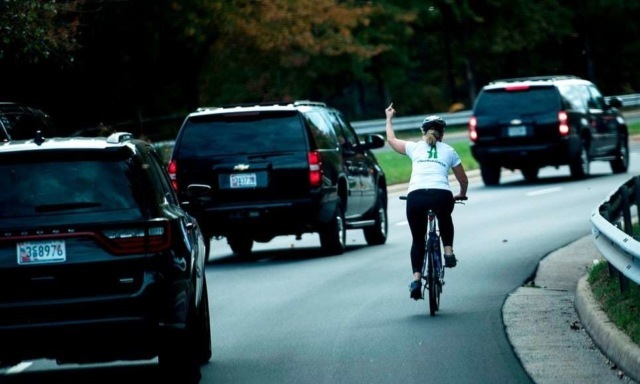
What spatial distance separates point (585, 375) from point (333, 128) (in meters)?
11.1

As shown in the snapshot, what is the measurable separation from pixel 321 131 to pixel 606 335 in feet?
31.5

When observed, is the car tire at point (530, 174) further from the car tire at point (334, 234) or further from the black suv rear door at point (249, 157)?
the black suv rear door at point (249, 157)

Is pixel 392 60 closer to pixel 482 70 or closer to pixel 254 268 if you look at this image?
pixel 482 70

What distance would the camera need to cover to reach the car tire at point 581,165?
107 ft

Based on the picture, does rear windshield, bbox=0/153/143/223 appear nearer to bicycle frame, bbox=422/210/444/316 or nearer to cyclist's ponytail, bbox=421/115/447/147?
bicycle frame, bbox=422/210/444/316

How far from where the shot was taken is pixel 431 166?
555 inches

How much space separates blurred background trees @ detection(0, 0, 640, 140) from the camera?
37.2 meters

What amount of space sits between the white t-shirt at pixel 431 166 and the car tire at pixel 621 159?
2124 centimetres

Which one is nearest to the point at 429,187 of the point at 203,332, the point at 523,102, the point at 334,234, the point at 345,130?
the point at 203,332

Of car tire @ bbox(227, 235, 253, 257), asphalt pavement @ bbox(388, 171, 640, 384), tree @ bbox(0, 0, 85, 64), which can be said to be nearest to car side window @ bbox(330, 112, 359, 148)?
car tire @ bbox(227, 235, 253, 257)

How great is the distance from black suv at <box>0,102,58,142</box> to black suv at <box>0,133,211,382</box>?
3.71 meters

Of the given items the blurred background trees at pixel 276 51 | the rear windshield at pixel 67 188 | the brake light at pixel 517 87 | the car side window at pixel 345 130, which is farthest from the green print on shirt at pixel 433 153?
the brake light at pixel 517 87

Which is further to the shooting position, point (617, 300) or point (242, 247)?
point (242, 247)

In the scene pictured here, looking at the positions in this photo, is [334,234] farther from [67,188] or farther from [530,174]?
[530,174]
